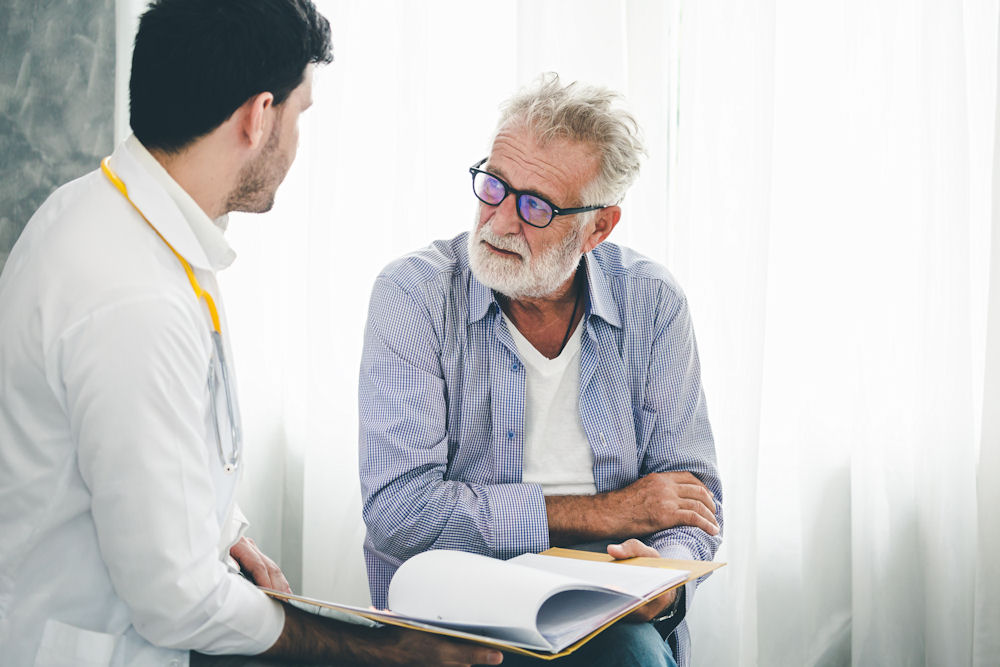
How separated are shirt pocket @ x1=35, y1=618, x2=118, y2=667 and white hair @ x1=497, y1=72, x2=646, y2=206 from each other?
44.2 inches

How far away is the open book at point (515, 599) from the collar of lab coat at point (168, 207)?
1.55ft

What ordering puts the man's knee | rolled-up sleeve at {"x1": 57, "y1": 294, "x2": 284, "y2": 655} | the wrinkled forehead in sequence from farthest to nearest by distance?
the wrinkled forehead
the man's knee
rolled-up sleeve at {"x1": 57, "y1": 294, "x2": 284, "y2": 655}

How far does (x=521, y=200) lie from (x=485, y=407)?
1.34 ft

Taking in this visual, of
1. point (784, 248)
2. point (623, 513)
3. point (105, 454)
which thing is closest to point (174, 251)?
point (105, 454)

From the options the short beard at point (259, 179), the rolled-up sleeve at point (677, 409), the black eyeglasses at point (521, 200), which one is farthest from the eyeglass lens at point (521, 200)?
the short beard at point (259, 179)

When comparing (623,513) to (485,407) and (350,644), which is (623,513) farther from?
(350,644)

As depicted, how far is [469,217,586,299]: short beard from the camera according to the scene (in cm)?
165

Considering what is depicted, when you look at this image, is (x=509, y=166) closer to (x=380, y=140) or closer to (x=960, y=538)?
(x=380, y=140)

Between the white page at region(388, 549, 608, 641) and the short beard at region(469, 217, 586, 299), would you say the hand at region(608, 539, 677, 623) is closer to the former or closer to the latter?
→ the white page at region(388, 549, 608, 641)

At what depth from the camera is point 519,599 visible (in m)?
1.07

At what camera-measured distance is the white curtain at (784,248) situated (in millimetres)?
2059

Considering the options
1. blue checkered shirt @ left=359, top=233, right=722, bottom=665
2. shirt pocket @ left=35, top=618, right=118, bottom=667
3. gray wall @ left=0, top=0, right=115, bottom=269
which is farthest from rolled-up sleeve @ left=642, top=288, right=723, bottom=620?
gray wall @ left=0, top=0, right=115, bottom=269

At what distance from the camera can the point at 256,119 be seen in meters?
1.16

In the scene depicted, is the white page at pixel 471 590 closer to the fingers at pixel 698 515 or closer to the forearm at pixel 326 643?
the forearm at pixel 326 643
